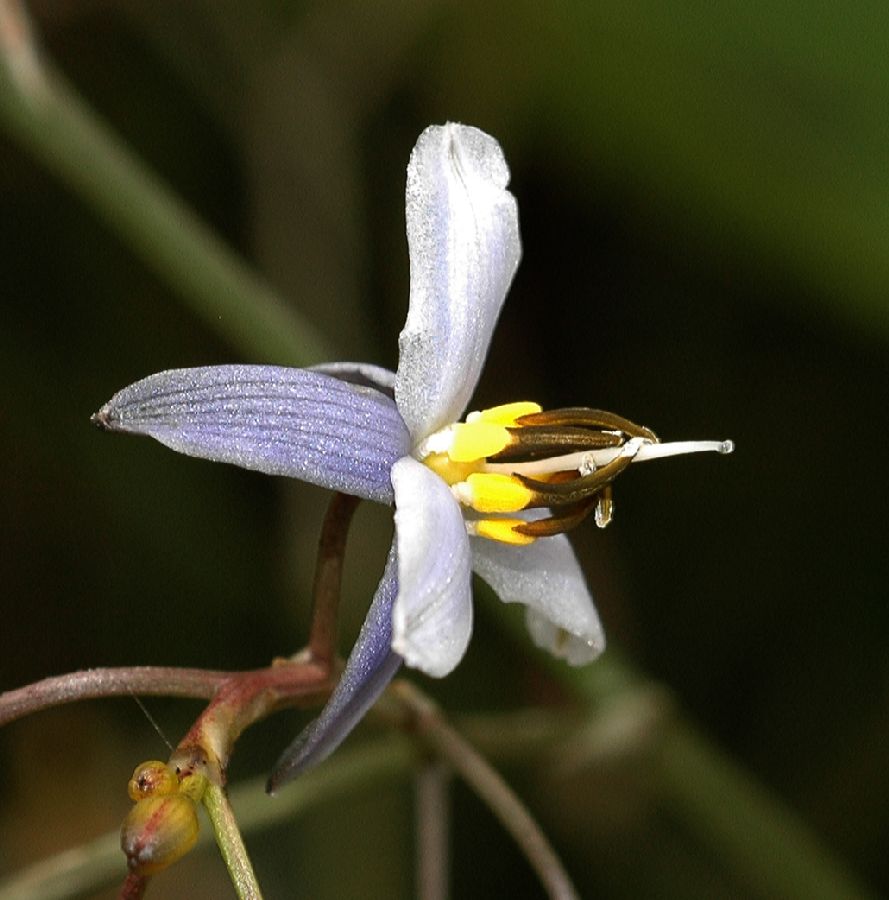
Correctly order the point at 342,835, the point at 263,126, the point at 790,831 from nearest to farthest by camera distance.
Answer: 1. the point at 790,831
2. the point at 342,835
3. the point at 263,126

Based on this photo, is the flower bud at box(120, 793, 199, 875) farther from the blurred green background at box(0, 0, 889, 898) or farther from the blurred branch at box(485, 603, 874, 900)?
the blurred green background at box(0, 0, 889, 898)

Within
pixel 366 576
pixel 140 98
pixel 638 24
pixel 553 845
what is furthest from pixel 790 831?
pixel 140 98

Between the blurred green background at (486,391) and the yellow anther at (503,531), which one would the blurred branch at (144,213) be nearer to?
the blurred green background at (486,391)

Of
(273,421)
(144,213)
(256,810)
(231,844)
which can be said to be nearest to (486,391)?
(144,213)

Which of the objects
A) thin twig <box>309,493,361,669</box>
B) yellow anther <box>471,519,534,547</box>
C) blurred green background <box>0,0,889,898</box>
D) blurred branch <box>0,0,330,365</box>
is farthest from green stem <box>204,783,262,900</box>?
blurred green background <box>0,0,889,898</box>

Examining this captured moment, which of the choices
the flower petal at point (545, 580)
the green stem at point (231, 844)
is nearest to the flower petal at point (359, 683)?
the green stem at point (231, 844)

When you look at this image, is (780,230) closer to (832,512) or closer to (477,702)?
(832,512)
